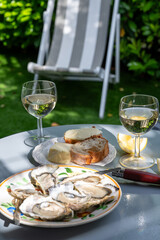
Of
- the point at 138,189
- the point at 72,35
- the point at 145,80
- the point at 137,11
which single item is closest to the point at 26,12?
the point at 72,35

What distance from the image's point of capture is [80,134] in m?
1.40

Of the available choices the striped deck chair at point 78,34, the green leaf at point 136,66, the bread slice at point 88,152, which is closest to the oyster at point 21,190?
the bread slice at point 88,152

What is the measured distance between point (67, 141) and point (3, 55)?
4.28 meters

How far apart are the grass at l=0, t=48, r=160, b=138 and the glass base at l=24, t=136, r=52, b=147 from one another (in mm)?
1820

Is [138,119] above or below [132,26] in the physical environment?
below

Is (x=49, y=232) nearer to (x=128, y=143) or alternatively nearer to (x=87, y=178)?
(x=87, y=178)

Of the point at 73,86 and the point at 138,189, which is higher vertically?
the point at 138,189

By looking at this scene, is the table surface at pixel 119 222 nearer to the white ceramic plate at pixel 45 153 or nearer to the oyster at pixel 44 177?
the white ceramic plate at pixel 45 153

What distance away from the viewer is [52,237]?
3.05ft

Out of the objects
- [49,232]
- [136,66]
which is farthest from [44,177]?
[136,66]

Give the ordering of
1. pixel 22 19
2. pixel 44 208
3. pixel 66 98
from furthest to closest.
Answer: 1. pixel 22 19
2. pixel 66 98
3. pixel 44 208

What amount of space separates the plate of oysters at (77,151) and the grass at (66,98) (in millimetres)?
1969

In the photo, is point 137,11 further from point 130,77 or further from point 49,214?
point 49,214

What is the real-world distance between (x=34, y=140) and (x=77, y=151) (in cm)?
26
